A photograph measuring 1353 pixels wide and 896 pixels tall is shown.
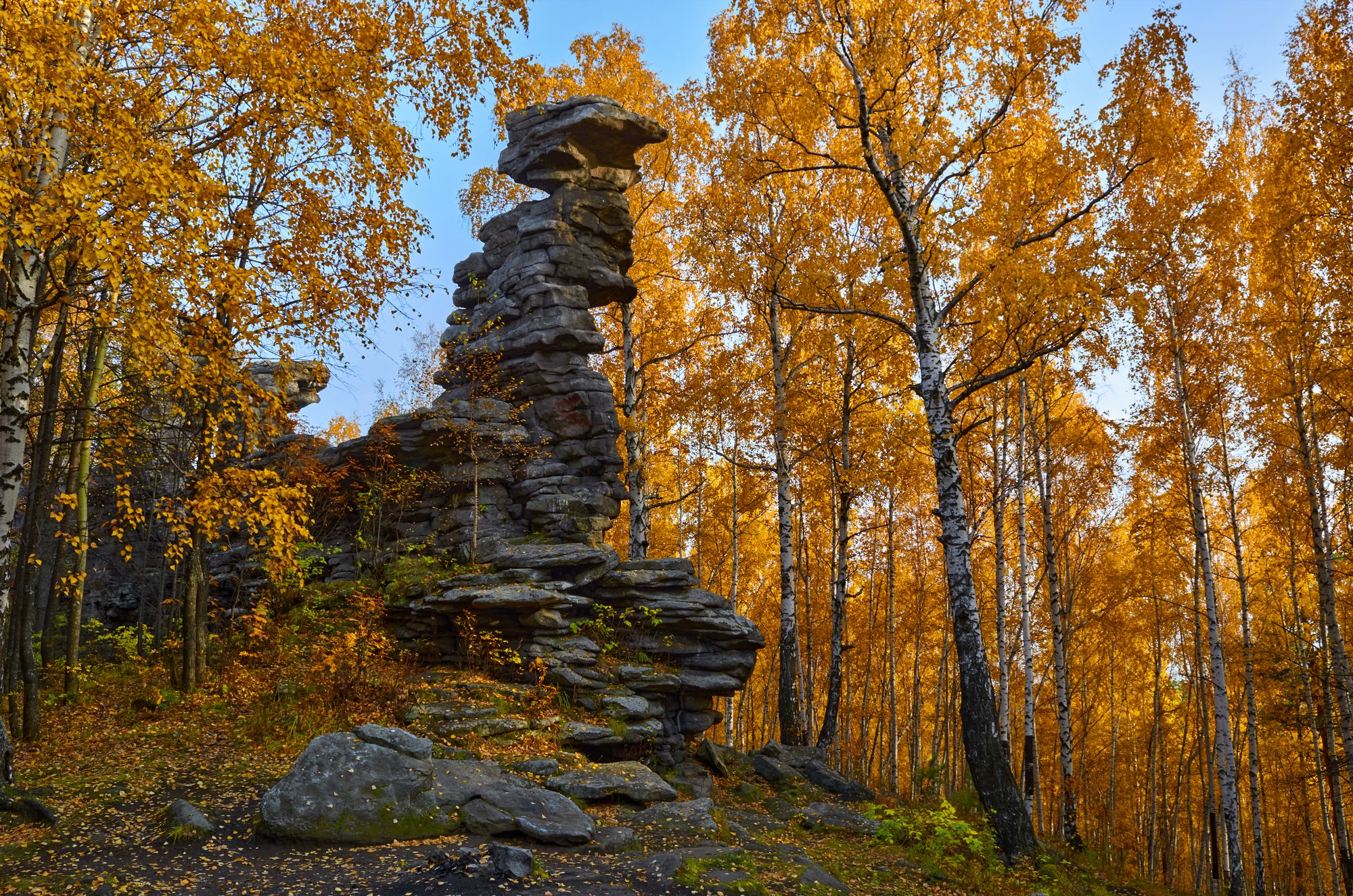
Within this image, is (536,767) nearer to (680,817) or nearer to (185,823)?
(680,817)

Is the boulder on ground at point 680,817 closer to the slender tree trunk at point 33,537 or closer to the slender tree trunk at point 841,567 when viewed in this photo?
the slender tree trunk at point 841,567

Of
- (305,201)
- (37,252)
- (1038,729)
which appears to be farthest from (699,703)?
(1038,729)

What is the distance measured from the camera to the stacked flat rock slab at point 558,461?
1236 centimetres

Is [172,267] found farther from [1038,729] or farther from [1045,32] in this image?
[1038,729]

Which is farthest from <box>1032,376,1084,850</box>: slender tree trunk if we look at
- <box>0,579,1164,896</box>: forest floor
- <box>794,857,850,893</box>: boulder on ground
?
<box>794,857,850,893</box>: boulder on ground

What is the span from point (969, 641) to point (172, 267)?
9330 millimetres

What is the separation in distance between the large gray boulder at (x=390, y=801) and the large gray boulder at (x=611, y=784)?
3.67 ft

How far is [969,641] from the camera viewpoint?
879 cm

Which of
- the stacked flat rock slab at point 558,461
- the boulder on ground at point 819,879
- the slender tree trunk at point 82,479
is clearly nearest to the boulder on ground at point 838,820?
the stacked flat rock slab at point 558,461

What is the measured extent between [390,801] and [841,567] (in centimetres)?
982

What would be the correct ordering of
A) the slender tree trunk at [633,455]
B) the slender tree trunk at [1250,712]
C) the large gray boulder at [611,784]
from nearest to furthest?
the large gray boulder at [611,784]
the slender tree trunk at [1250,712]
the slender tree trunk at [633,455]

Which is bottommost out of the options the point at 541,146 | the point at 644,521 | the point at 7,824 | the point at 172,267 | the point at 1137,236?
the point at 7,824

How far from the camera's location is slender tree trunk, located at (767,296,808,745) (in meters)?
14.4

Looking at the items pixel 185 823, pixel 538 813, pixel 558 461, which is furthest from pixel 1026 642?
pixel 185 823
